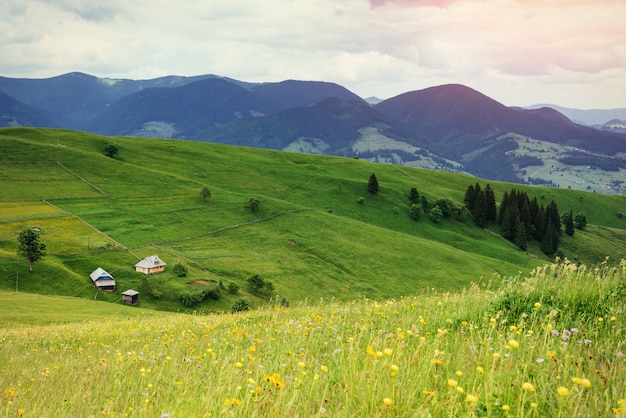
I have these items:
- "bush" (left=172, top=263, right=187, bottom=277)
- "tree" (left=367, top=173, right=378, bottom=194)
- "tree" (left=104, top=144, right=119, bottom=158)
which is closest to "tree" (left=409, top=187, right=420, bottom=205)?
"tree" (left=367, top=173, right=378, bottom=194)

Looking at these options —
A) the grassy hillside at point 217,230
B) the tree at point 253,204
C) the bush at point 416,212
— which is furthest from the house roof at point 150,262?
the bush at point 416,212

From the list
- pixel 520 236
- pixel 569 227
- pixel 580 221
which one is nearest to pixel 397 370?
pixel 520 236

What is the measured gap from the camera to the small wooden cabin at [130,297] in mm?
77562

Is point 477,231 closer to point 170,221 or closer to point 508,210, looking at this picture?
point 508,210

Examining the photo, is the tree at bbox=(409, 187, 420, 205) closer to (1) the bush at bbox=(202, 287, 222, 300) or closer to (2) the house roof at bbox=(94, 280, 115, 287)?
(1) the bush at bbox=(202, 287, 222, 300)

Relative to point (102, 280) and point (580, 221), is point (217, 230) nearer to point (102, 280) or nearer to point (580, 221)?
point (102, 280)

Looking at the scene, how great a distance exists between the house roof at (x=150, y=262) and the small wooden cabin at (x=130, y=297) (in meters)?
7.37

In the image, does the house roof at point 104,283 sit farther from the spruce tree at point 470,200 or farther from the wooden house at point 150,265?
the spruce tree at point 470,200

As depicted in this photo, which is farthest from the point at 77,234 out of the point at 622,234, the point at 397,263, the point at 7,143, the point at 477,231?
the point at 622,234

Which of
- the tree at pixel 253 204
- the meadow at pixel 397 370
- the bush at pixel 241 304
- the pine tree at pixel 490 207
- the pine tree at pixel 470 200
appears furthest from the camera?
the pine tree at pixel 470 200

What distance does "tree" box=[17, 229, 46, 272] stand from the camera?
77500mm

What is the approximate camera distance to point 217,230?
113 meters

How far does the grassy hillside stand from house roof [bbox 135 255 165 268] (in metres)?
2.44

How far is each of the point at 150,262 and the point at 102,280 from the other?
30.5 feet
